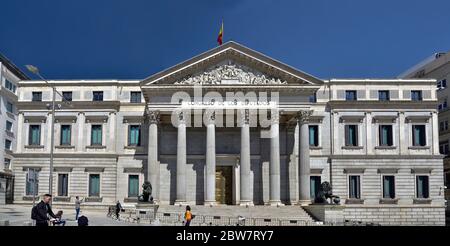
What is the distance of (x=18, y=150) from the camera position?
2349 inches

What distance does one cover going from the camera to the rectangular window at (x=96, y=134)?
5941 centimetres

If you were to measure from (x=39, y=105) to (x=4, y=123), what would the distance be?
6.26m

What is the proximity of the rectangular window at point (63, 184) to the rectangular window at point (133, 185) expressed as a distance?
22.7 feet

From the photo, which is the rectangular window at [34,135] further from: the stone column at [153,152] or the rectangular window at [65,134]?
the stone column at [153,152]

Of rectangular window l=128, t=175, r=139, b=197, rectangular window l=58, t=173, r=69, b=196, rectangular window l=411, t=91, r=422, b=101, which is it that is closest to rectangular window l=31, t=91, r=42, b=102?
rectangular window l=58, t=173, r=69, b=196

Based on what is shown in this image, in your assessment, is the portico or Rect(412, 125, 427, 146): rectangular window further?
Rect(412, 125, 427, 146): rectangular window

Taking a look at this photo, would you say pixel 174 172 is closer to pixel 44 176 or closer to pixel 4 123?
pixel 44 176

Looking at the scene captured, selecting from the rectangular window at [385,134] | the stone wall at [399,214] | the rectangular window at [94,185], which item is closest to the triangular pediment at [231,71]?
the rectangular window at [385,134]

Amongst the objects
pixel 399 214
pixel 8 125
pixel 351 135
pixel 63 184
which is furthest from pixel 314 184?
pixel 8 125

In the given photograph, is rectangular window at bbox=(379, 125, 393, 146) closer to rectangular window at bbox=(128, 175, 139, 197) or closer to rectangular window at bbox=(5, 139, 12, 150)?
rectangular window at bbox=(128, 175, 139, 197)

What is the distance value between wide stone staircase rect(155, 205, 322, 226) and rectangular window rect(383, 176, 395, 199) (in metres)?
12.9

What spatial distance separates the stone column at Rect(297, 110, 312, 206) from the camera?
2048 inches
